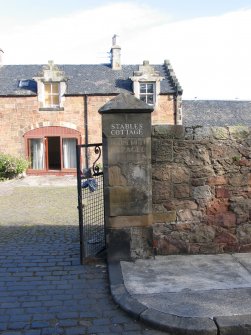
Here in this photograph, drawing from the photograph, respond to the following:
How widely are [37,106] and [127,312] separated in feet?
61.2

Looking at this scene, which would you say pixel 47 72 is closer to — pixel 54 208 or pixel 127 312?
pixel 54 208

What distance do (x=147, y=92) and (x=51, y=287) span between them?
58.9 ft

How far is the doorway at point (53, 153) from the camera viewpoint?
22.4 metres

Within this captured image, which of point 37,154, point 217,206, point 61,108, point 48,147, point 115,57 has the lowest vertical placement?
point 217,206

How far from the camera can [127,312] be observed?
13.1ft

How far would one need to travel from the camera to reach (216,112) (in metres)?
31.3

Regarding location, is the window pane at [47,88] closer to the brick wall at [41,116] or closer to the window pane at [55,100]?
the window pane at [55,100]

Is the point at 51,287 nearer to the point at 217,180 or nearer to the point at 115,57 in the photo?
the point at 217,180

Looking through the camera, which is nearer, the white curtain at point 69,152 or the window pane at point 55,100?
the window pane at point 55,100

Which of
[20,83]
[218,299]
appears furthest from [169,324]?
[20,83]

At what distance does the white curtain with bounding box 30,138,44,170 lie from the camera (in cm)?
2166

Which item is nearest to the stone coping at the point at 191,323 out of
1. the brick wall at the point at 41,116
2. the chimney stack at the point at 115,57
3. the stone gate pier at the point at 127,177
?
the stone gate pier at the point at 127,177

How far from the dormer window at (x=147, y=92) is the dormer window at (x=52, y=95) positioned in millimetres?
4960

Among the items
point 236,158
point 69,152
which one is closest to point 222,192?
point 236,158
